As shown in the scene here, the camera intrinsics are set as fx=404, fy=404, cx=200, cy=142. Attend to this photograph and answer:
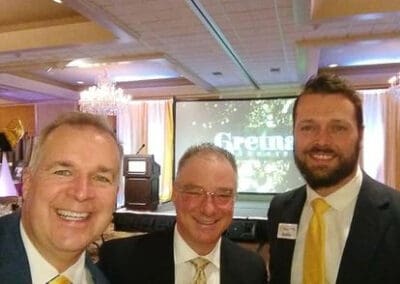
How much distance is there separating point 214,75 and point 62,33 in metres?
2.85

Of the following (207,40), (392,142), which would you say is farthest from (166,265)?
(392,142)

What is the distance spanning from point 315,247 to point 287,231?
0.62ft

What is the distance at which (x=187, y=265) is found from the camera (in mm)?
1647

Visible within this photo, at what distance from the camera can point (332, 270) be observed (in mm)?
1679

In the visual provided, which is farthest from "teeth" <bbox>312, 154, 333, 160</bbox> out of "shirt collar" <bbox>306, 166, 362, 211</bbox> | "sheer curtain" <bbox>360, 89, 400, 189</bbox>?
"sheer curtain" <bbox>360, 89, 400, 189</bbox>

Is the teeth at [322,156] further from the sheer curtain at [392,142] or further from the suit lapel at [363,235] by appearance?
the sheer curtain at [392,142]

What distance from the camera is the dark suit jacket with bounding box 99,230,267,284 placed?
1.65 metres

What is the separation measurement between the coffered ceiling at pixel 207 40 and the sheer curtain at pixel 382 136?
386 millimetres

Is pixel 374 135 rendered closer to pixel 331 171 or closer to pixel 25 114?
pixel 331 171

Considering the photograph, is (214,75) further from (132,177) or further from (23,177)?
(23,177)

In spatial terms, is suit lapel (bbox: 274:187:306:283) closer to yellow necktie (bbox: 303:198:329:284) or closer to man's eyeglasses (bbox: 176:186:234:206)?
yellow necktie (bbox: 303:198:329:284)

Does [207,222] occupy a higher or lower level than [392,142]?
lower

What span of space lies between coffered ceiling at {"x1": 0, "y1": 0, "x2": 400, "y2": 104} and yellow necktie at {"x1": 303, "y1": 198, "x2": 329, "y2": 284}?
100 inches

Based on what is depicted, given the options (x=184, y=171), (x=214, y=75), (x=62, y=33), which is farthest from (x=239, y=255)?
(x=214, y=75)
